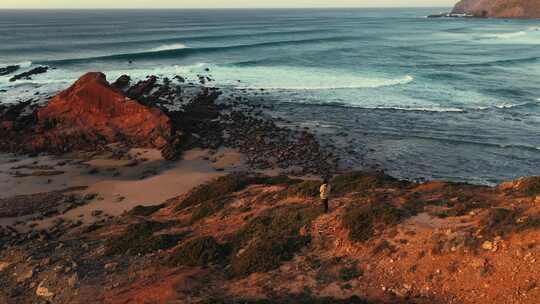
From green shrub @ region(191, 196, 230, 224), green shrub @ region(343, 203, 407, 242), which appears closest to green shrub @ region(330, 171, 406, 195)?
green shrub @ region(343, 203, 407, 242)

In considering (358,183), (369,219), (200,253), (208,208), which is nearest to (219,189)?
(208,208)

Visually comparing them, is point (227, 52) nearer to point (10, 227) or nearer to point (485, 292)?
point (10, 227)

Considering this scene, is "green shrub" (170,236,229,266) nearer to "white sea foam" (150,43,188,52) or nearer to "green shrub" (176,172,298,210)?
"green shrub" (176,172,298,210)


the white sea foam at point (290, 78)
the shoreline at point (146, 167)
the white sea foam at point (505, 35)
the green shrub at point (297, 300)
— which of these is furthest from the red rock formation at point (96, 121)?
the white sea foam at point (505, 35)

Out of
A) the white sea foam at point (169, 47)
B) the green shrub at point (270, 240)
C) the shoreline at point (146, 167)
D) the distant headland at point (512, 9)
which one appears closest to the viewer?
the green shrub at point (270, 240)

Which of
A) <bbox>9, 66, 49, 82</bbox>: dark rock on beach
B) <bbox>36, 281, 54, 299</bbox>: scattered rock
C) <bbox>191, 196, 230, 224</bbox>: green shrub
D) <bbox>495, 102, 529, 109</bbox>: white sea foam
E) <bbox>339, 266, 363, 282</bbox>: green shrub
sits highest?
<bbox>9, 66, 49, 82</bbox>: dark rock on beach

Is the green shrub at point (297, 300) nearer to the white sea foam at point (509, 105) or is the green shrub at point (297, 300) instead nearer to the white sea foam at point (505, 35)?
the white sea foam at point (509, 105)

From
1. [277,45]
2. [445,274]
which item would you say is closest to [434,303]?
[445,274]
